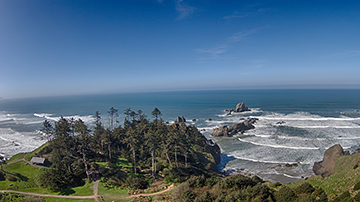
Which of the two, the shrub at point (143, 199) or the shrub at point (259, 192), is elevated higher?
the shrub at point (259, 192)

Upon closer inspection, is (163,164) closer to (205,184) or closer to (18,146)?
(205,184)

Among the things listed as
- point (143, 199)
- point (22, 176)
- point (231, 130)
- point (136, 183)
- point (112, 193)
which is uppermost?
point (22, 176)

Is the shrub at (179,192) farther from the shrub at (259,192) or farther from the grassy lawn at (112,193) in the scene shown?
the grassy lawn at (112,193)

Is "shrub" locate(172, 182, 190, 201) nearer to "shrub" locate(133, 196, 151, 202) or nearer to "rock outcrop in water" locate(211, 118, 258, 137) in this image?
"shrub" locate(133, 196, 151, 202)

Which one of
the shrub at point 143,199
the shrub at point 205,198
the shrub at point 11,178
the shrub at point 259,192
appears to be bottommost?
the shrub at point 143,199

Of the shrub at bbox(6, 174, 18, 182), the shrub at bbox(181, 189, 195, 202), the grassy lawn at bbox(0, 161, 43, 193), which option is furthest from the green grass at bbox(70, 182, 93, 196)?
the shrub at bbox(181, 189, 195, 202)

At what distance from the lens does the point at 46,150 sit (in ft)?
126

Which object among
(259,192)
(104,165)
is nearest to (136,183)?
(104,165)

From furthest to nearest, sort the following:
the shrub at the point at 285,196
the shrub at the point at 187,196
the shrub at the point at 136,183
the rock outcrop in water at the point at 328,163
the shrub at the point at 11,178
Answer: the rock outcrop in water at the point at 328,163 → the shrub at the point at 11,178 → the shrub at the point at 136,183 → the shrub at the point at 187,196 → the shrub at the point at 285,196

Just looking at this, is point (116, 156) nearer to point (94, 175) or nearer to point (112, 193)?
point (94, 175)

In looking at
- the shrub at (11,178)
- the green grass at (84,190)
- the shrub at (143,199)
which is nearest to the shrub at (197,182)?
the shrub at (143,199)

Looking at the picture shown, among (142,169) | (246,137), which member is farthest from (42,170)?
(246,137)

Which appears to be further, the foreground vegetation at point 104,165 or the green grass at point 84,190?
the foreground vegetation at point 104,165

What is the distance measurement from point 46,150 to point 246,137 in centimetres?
5848
